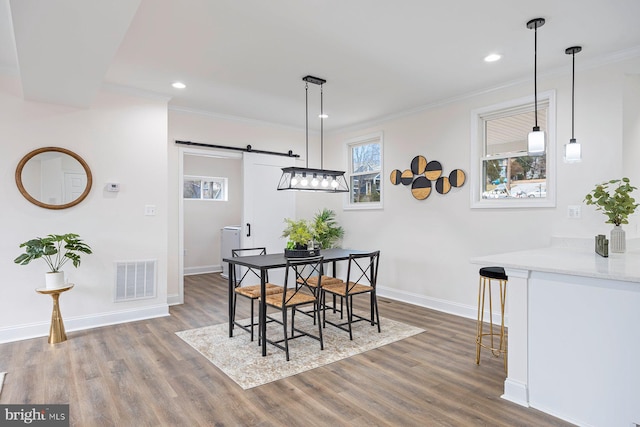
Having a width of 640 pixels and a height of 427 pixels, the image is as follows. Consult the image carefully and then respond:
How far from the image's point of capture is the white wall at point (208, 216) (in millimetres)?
7512

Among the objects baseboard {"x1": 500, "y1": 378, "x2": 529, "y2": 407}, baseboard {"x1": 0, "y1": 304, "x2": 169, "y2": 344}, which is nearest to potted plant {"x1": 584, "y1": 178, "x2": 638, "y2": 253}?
baseboard {"x1": 500, "y1": 378, "x2": 529, "y2": 407}

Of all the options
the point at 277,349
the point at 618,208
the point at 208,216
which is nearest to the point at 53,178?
the point at 277,349

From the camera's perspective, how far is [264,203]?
19.0 ft

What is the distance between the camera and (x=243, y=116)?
5.44 metres

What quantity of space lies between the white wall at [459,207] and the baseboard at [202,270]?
2.76 metres

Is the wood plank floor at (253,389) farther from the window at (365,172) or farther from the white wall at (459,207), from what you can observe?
the window at (365,172)

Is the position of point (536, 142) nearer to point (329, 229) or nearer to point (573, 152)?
point (573, 152)

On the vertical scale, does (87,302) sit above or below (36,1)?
below

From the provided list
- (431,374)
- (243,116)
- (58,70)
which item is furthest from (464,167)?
(58,70)

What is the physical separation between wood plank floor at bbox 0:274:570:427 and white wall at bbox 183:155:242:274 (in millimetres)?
3926

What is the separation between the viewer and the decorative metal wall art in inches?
175

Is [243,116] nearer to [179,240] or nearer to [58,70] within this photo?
[179,240]

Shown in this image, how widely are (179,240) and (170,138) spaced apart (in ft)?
4.56

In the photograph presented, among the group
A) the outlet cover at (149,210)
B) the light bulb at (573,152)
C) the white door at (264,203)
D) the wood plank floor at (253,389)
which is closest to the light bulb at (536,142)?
the light bulb at (573,152)
